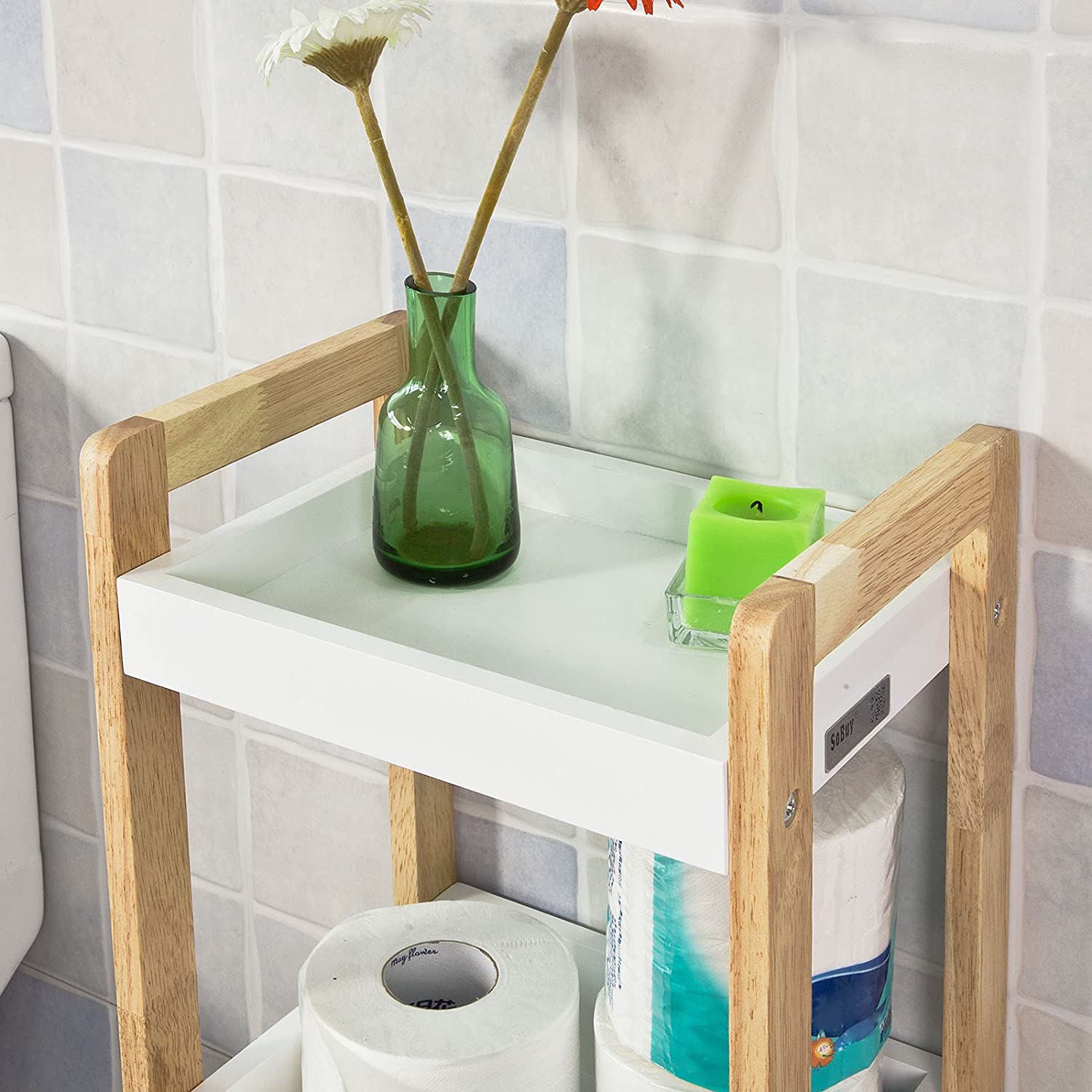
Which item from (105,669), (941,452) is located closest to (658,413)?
(941,452)

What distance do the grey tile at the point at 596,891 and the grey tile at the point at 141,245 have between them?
15.1 inches

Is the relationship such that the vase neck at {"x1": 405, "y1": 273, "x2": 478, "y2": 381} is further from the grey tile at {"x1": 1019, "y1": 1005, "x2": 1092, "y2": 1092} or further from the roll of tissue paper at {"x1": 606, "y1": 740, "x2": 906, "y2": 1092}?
the grey tile at {"x1": 1019, "y1": 1005, "x2": 1092, "y2": 1092}

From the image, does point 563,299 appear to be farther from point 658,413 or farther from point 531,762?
point 531,762

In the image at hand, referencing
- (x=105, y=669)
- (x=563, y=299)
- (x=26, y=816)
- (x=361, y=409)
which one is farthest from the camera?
(x=26, y=816)

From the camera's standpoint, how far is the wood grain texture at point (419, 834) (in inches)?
36.4

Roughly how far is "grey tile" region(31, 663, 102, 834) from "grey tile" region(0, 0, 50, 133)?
382 mm

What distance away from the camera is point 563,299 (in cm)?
81

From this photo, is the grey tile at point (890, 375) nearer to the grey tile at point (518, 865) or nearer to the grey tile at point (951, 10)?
the grey tile at point (951, 10)

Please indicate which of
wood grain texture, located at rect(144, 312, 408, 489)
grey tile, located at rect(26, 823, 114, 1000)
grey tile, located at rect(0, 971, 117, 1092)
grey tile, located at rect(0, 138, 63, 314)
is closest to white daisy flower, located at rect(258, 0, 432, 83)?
wood grain texture, located at rect(144, 312, 408, 489)

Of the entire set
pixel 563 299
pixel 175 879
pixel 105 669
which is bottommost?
pixel 175 879

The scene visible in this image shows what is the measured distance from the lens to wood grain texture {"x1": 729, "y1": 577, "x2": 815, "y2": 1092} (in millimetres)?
524

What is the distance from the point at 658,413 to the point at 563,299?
3.0 inches

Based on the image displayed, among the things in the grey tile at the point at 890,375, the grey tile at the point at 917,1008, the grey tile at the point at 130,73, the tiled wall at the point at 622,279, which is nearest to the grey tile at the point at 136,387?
the tiled wall at the point at 622,279

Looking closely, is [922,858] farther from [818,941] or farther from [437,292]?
[437,292]
